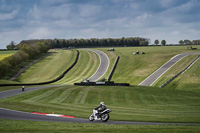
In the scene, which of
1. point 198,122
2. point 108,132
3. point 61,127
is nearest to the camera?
point 108,132

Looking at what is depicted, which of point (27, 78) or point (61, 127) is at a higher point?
point (61, 127)

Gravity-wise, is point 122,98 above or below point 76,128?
below

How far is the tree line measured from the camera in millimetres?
116375

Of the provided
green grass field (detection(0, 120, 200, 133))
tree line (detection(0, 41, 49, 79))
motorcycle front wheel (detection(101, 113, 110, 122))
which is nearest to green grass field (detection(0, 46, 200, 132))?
green grass field (detection(0, 120, 200, 133))

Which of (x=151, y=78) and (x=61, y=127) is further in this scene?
(x=151, y=78)

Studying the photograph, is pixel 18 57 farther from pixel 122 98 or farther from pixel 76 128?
pixel 76 128

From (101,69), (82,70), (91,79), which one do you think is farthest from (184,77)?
(82,70)

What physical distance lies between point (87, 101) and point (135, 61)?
82505 mm

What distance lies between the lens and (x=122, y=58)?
137m

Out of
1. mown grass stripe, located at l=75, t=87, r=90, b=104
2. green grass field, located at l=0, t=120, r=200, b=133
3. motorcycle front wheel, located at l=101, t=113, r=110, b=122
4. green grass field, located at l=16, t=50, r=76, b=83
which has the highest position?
green grass field, located at l=0, t=120, r=200, b=133

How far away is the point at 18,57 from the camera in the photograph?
14025 centimetres

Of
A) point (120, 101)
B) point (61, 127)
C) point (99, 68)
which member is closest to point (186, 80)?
point (120, 101)

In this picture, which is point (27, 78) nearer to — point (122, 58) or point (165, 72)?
point (122, 58)

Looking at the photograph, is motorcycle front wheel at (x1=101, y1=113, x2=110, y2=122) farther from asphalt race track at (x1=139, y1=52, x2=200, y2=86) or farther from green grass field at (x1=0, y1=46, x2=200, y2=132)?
asphalt race track at (x1=139, y1=52, x2=200, y2=86)
